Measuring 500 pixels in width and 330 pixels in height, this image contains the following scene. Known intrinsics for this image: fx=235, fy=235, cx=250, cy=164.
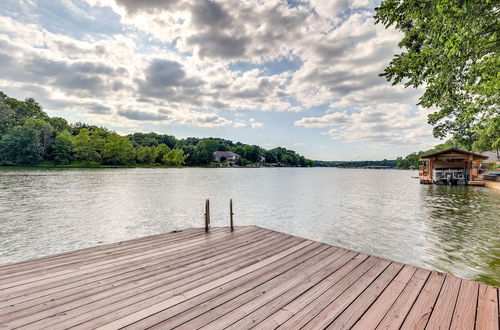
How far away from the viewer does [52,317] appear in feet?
8.05

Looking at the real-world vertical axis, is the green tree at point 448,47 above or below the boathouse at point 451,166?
above

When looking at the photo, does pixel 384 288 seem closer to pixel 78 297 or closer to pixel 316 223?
pixel 78 297

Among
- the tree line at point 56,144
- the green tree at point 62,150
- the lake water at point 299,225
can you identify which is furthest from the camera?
the green tree at point 62,150

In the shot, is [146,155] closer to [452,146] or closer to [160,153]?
[160,153]

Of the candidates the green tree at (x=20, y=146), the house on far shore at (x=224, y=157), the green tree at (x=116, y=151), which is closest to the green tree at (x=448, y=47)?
the green tree at (x=20, y=146)

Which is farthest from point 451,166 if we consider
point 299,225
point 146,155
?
point 146,155

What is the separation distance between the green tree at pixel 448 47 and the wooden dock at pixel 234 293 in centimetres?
609

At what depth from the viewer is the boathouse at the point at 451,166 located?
1035 inches

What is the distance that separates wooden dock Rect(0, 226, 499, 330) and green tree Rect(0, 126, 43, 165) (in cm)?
6524

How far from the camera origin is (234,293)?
3.01 metres

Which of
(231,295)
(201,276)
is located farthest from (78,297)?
(231,295)

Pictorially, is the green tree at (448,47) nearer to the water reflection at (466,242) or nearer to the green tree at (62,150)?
the water reflection at (466,242)

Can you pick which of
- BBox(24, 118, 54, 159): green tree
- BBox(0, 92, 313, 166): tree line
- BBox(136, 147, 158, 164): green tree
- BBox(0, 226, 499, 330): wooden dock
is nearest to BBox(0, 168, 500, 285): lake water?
BBox(0, 226, 499, 330): wooden dock

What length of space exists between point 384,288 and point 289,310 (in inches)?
58.4
